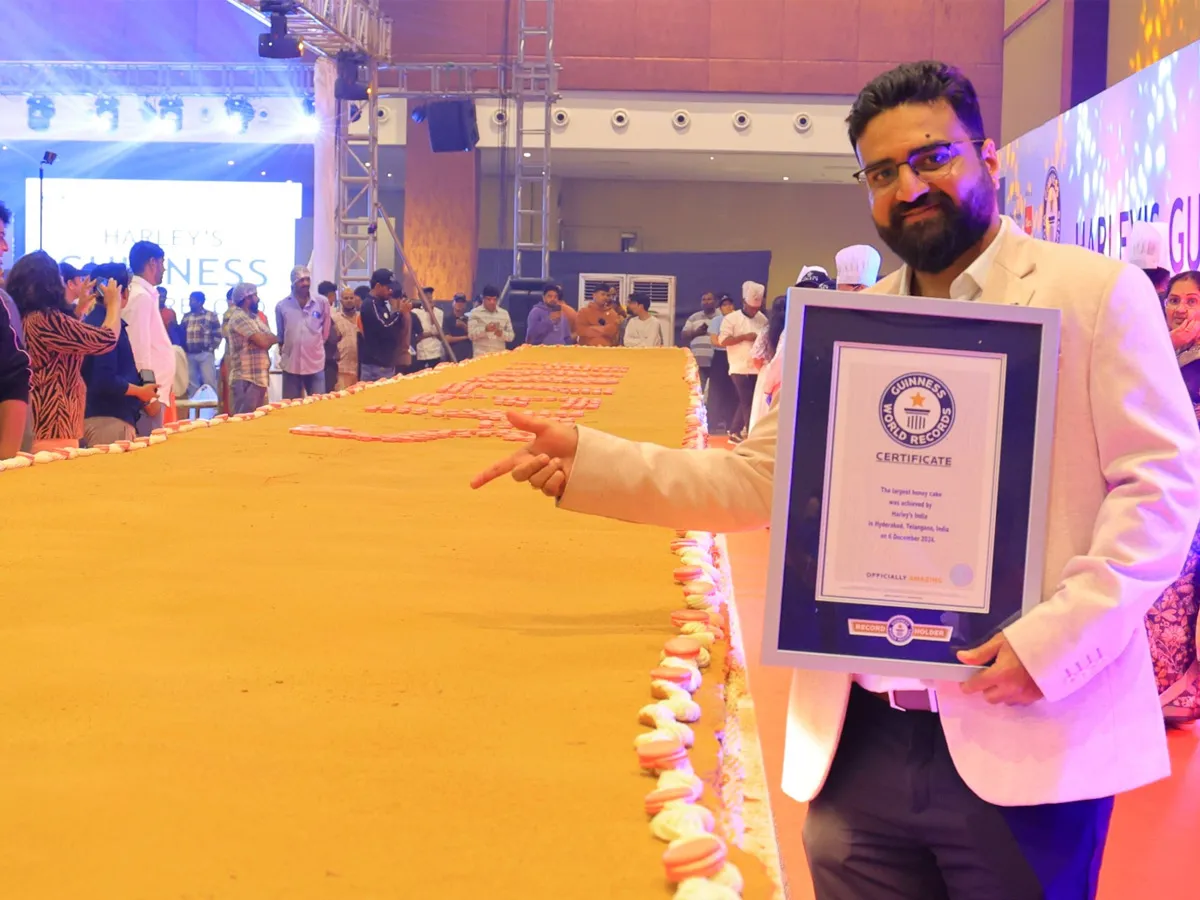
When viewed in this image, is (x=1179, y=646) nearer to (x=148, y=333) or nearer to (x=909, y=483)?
(x=909, y=483)

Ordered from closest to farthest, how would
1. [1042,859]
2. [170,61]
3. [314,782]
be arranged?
[314,782]
[1042,859]
[170,61]

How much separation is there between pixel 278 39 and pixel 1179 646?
866 cm

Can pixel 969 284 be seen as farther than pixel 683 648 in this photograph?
No

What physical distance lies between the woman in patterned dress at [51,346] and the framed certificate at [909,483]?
3445 millimetres

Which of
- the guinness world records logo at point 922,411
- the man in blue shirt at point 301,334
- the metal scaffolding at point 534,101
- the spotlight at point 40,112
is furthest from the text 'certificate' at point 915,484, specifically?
the spotlight at point 40,112

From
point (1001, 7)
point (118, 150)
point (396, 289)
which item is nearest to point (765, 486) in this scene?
point (396, 289)

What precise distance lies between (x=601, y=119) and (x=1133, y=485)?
14.8m

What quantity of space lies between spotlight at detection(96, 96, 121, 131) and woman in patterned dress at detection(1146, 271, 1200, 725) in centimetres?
1287

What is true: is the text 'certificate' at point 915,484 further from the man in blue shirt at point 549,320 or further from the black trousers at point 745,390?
the man in blue shirt at point 549,320

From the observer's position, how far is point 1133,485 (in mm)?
1142

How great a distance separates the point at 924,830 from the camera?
1.25 metres

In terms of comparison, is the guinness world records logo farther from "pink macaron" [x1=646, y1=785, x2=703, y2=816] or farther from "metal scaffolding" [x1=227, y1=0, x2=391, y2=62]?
"metal scaffolding" [x1=227, y1=0, x2=391, y2=62]

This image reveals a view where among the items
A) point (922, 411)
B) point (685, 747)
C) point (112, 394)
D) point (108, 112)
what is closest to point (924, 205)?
point (922, 411)

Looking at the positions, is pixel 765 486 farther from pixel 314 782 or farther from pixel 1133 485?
pixel 314 782
